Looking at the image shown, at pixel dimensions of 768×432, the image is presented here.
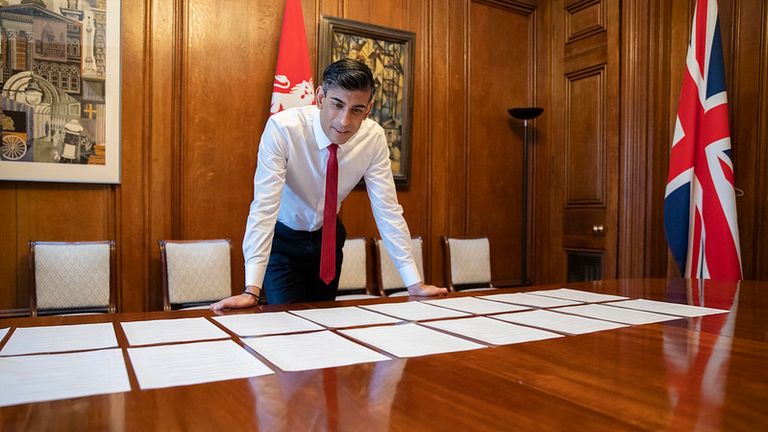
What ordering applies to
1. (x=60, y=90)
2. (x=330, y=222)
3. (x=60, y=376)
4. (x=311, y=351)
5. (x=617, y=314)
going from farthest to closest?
1. (x=60, y=90)
2. (x=330, y=222)
3. (x=617, y=314)
4. (x=311, y=351)
5. (x=60, y=376)

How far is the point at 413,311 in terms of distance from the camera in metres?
1.68

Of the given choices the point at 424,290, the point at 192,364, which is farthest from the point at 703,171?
the point at 192,364

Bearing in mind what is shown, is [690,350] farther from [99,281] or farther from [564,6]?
[564,6]

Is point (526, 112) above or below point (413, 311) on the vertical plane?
above

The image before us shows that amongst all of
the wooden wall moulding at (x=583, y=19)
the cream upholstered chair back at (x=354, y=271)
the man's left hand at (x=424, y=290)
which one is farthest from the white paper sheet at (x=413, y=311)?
the wooden wall moulding at (x=583, y=19)

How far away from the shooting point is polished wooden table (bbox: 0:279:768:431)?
74cm

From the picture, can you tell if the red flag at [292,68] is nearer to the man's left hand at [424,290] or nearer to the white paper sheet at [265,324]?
the man's left hand at [424,290]

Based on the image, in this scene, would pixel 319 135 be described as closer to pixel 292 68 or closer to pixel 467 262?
pixel 292 68

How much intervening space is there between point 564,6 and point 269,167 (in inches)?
147

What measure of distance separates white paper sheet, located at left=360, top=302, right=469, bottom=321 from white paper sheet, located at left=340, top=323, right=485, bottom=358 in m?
0.16

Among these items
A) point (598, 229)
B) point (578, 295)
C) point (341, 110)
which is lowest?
point (578, 295)

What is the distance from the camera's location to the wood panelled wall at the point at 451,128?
3.62 meters

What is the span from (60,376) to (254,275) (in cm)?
110

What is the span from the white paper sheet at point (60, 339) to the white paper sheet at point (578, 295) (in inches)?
58.4
